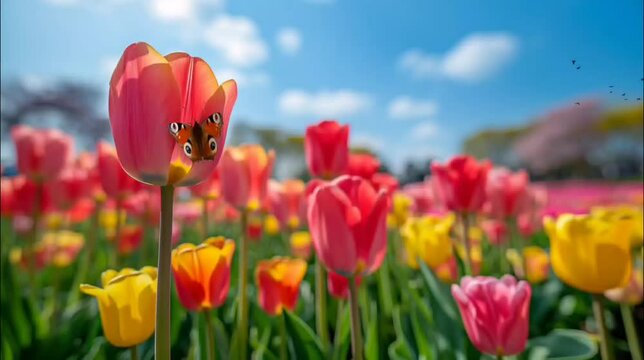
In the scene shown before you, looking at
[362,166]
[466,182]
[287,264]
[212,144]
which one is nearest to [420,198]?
[466,182]

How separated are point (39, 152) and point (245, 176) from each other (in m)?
0.76

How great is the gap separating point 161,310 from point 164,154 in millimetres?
135

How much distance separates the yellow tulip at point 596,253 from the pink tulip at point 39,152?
127 cm

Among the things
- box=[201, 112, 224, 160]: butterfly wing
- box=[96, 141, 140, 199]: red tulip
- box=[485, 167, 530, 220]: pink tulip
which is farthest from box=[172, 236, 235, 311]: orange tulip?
box=[485, 167, 530, 220]: pink tulip

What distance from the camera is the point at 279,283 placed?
2.50 feet

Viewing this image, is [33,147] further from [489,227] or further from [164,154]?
[489,227]

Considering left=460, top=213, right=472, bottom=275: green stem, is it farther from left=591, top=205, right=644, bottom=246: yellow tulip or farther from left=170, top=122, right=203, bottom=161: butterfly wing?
left=170, top=122, right=203, bottom=161: butterfly wing

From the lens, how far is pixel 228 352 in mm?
665

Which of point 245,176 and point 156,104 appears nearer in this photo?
point 156,104

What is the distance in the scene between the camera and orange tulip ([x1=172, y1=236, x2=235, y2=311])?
1.90 feet

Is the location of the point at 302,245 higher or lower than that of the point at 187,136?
lower

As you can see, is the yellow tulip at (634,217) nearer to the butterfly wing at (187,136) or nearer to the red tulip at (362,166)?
the red tulip at (362,166)

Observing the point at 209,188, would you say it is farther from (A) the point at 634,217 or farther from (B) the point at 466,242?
(A) the point at 634,217

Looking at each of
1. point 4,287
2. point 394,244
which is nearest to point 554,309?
point 394,244
